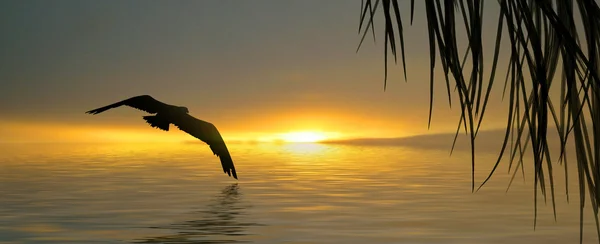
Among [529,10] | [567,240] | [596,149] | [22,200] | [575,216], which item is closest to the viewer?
[529,10]

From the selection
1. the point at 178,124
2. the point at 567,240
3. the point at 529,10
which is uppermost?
the point at 178,124

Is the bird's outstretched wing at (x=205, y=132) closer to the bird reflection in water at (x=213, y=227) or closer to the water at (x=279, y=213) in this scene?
the bird reflection in water at (x=213, y=227)

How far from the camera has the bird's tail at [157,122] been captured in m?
18.4

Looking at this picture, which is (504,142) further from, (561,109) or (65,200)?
(65,200)

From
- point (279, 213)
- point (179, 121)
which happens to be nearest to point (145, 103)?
point (179, 121)

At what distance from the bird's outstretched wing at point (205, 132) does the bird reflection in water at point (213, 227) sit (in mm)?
965

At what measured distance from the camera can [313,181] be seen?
1185 inches

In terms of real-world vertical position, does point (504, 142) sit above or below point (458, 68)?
below

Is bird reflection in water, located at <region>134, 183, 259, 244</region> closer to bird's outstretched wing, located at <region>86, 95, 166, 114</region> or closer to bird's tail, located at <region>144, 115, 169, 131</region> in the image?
bird's tail, located at <region>144, 115, 169, 131</region>

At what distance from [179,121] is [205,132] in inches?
28.0

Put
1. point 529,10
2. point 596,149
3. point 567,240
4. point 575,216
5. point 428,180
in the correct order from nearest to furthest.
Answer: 1. point 529,10
2. point 596,149
3. point 567,240
4. point 575,216
5. point 428,180

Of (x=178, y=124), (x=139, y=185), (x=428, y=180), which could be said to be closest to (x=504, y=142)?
(x=178, y=124)

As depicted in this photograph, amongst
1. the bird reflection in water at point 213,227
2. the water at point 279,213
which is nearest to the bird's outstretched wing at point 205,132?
the bird reflection in water at point 213,227

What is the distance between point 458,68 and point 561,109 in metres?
0.59
